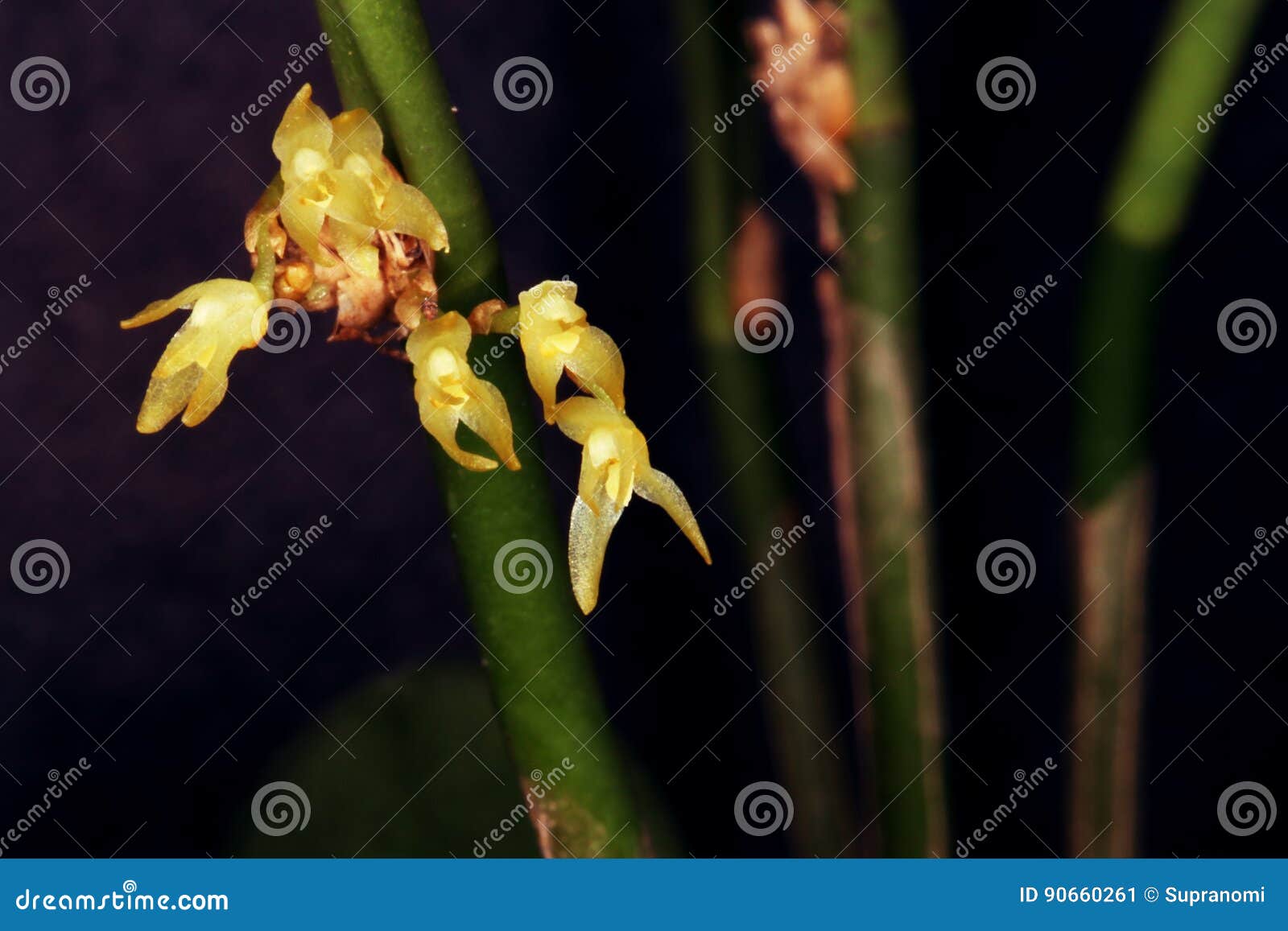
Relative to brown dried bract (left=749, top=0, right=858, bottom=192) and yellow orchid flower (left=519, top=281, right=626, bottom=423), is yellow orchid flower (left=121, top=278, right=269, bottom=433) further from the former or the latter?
brown dried bract (left=749, top=0, right=858, bottom=192)

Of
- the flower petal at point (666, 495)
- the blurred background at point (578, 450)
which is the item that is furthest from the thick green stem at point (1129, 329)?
the flower petal at point (666, 495)

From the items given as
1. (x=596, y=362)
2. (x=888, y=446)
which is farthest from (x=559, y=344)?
(x=888, y=446)

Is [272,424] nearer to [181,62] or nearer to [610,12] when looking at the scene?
[181,62]

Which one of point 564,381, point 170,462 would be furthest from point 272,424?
point 564,381

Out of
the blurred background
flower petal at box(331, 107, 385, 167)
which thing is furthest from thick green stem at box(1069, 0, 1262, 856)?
flower petal at box(331, 107, 385, 167)

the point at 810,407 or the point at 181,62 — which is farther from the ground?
the point at 810,407

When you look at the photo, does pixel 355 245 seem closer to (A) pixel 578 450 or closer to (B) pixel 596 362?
(B) pixel 596 362

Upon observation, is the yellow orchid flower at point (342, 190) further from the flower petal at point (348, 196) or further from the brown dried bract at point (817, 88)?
the brown dried bract at point (817, 88)
